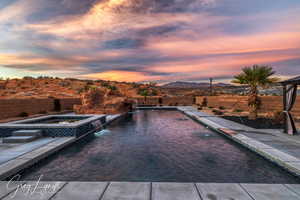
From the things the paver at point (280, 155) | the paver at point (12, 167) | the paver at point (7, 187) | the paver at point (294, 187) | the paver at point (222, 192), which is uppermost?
the paver at point (12, 167)

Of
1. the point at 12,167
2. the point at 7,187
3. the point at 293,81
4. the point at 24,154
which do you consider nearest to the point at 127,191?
the point at 7,187

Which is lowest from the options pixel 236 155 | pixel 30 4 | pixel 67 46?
pixel 236 155

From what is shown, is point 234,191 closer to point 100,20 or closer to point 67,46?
point 100,20

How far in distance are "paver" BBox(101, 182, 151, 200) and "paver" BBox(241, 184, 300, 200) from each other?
2.12 meters

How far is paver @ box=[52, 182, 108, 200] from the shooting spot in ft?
9.66

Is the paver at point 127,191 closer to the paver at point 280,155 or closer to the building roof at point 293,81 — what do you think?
the paver at point 280,155

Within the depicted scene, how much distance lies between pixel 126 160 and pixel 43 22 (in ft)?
47.6

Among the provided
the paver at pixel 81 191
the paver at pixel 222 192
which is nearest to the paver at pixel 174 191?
the paver at pixel 222 192

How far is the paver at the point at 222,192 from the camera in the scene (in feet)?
9.69

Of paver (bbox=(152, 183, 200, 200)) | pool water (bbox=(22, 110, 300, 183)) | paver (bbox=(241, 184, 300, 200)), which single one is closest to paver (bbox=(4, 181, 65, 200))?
pool water (bbox=(22, 110, 300, 183))

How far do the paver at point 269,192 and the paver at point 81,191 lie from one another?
306 centimetres

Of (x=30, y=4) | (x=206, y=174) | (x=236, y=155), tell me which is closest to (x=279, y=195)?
(x=206, y=174)

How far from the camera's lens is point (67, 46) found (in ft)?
56.8

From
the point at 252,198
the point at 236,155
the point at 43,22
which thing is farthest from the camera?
the point at 43,22
